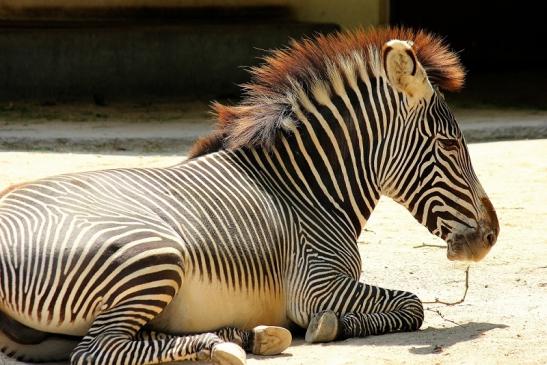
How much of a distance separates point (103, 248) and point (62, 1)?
11.5 m

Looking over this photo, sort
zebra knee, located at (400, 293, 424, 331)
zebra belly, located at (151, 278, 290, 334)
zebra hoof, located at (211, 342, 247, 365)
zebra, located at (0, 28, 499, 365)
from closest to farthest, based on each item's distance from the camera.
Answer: zebra hoof, located at (211, 342, 247, 365), zebra, located at (0, 28, 499, 365), zebra belly, located at (151, 278, 290, 334), zebra knee, located at (400, 293, 424, 331)

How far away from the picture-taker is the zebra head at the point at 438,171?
19.9 ft

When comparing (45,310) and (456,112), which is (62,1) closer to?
(456,112)

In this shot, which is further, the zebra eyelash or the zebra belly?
the zebra eyelash

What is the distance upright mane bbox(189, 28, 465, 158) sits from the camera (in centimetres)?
608

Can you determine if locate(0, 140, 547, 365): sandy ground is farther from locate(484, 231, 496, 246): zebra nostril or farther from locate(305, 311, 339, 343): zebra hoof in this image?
locate(484, 231, 496, 246): zebra nostril

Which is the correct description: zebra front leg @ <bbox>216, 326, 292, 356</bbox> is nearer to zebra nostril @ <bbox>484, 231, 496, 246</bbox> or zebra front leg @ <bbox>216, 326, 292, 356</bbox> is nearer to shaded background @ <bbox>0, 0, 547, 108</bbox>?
zebra nostril @ <bbox>484, 231, 496, 246</bbox>

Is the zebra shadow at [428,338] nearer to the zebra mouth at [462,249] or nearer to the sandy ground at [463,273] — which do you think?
the sandy ground at [463,273]

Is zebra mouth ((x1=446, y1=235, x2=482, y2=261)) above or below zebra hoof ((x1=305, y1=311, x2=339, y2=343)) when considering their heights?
above

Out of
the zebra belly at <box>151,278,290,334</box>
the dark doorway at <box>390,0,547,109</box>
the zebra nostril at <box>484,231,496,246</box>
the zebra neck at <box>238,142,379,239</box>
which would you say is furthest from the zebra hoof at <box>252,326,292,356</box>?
the dark doorway at <box>390,0,547,109</box>

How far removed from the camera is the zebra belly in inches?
210

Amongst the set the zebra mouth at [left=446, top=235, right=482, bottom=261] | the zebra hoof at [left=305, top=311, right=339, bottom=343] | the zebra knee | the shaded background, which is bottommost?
the zebra hoof at [left=305, top=311, right=339, bottom=343]

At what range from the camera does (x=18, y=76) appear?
591 inches

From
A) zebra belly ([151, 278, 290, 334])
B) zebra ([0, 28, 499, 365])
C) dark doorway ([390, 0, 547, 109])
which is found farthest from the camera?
dark doorway ([390, 0, 547, 109])
